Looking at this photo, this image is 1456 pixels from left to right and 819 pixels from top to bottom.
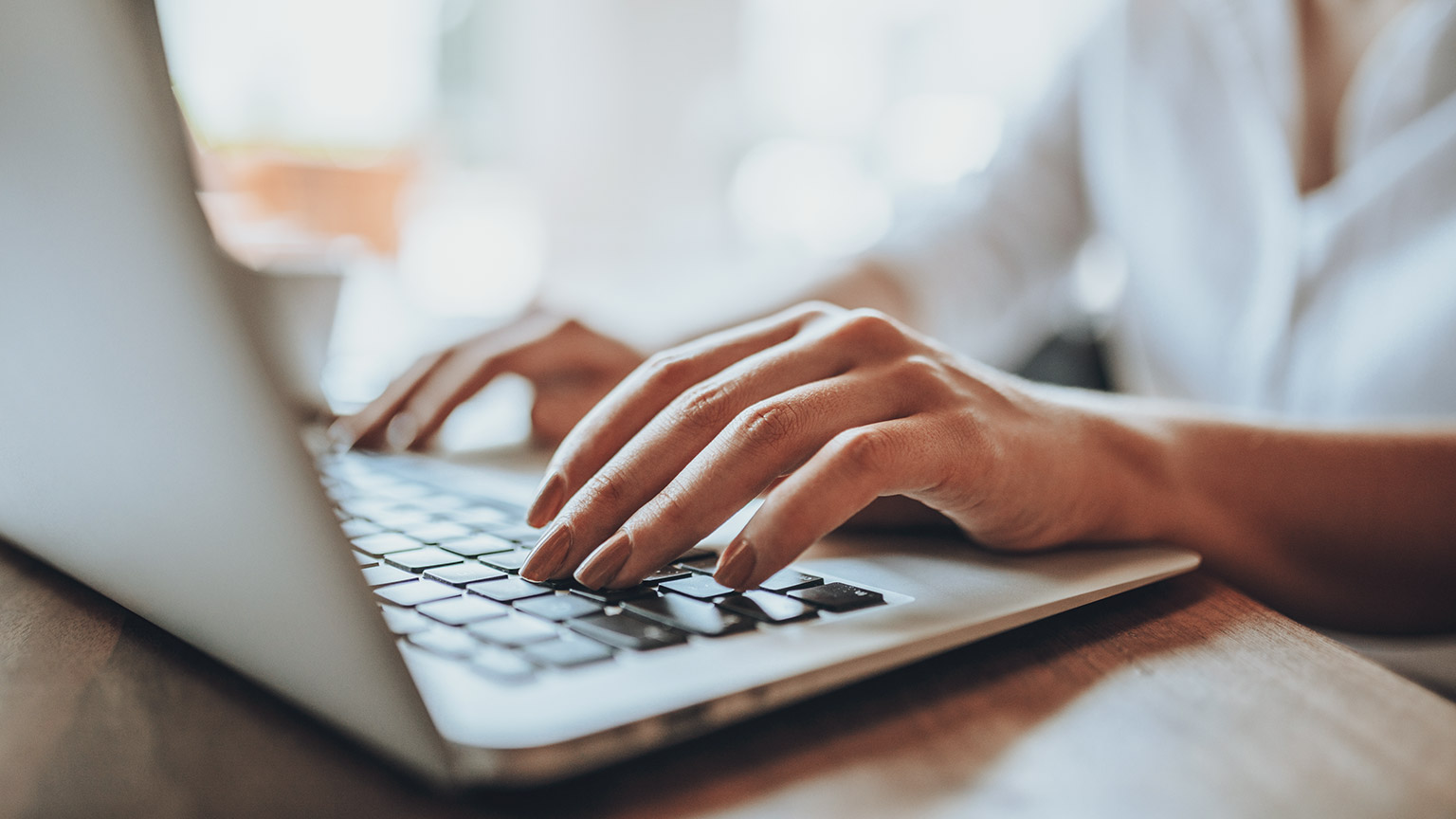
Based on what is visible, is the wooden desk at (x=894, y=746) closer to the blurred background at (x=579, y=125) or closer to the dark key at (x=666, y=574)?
the dark key at (x=666, y=574)

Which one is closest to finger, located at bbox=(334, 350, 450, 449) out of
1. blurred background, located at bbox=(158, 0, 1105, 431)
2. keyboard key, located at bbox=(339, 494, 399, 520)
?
keyboard key, located at bbox=(339, 494, 399, 520)

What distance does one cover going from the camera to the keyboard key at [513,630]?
8.2 inches

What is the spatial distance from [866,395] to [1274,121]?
668 mm

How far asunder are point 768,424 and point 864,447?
4 cm

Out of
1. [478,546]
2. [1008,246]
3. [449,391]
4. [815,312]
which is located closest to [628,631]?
[478,546]

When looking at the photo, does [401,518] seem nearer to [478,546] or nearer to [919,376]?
[478,546]

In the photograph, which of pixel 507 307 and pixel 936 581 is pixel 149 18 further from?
pixel 507 307

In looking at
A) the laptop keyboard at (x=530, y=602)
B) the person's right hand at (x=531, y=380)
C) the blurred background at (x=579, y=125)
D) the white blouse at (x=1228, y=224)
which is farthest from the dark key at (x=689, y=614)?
the blurred background at (x=579, y=125)

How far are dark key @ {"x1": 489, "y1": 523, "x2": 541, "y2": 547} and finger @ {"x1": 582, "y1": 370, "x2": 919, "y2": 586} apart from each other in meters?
0.07

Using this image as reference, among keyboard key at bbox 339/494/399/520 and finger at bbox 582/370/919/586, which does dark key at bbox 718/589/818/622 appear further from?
keyboard key at bbox 339/494/399/520

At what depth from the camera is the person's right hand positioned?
2.03ft

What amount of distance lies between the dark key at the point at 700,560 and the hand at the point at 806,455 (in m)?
0.01

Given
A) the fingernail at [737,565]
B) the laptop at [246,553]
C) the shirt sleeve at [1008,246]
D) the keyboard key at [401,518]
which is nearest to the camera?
the laptop at [246,553]

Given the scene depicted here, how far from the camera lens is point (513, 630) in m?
0.22
